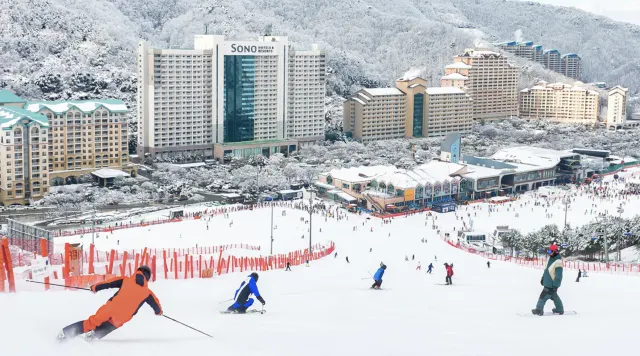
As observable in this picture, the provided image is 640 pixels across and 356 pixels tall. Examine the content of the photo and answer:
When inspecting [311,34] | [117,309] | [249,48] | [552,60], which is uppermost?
[311,34]

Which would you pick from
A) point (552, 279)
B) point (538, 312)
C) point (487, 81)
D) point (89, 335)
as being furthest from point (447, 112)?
point (89, 335)

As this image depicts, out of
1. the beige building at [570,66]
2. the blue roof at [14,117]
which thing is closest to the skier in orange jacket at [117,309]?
the blue roof at [14,117]

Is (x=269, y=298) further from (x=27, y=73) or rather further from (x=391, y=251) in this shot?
(x=27, y=73)

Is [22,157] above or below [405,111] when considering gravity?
below

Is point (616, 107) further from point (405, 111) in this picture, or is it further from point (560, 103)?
point (405, 111)

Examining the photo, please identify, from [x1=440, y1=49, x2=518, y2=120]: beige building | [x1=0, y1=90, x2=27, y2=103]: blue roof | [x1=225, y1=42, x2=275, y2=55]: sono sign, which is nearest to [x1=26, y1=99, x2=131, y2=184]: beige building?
[x1=0, y1=90, x2=27, y2=103]: blue roof

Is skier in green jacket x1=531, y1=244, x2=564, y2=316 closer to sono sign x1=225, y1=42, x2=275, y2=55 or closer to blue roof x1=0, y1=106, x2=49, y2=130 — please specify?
blue roof x1=0, y1=106, x2=49, y2=130

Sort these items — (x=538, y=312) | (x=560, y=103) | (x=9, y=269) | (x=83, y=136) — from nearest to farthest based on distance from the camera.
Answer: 1. (x=9, y=269)
2. (x=538, y=312)
3. (x=83, y=136)
4. (x=560, y=103)
